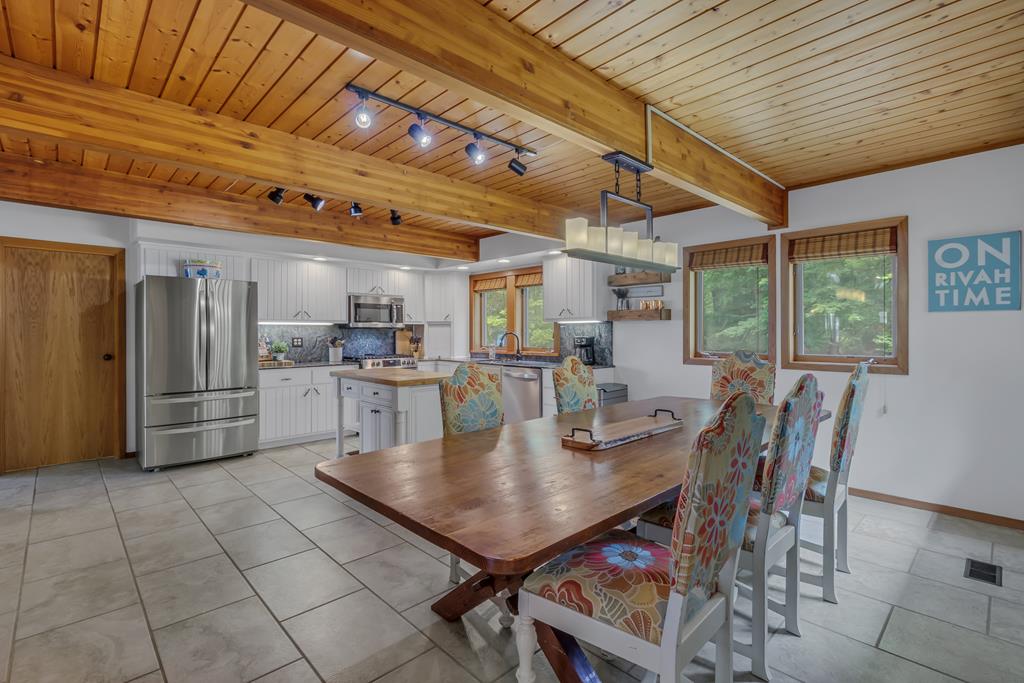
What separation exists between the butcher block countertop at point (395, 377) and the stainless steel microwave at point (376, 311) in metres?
1.84

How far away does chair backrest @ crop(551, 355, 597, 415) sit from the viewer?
3.26m

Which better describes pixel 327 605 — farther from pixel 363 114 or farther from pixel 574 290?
pixel 574 290

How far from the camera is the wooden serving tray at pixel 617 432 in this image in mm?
2111

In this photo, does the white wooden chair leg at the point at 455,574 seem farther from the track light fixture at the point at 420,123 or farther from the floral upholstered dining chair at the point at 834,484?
the track light fixture at the point at 420,123

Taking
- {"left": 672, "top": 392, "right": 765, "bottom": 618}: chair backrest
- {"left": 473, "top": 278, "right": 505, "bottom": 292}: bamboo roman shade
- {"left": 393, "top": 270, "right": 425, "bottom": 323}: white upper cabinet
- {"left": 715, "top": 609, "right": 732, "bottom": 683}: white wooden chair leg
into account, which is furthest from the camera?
{"left": 473, "top": 278, "right": 505, "bottom": 292}: bamboo roman shade

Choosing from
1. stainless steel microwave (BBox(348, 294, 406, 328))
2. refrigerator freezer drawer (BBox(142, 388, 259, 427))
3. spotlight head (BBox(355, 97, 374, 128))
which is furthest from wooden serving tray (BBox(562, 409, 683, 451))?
stainless steel microwave (BBox(348, 294, 406, 328))

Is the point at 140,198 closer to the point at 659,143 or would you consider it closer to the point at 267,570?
the point at 267,570

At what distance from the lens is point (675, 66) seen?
87.2 inches

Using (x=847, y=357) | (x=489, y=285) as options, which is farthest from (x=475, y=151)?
(x=489, y=285)

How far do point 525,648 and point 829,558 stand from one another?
1730 mm

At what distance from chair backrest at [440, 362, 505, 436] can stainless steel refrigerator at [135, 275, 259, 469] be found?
3269 millimetres

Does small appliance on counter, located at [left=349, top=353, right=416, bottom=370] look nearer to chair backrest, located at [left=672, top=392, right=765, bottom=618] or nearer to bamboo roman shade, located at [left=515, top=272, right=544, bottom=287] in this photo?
bamboo roman shade, located at [left=515, top=272, right=544, bottom=287]

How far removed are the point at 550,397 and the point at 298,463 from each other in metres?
2.54

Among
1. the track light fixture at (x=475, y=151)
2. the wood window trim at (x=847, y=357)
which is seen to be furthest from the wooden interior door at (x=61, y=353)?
the wood window trim at (x=847, y=357)
